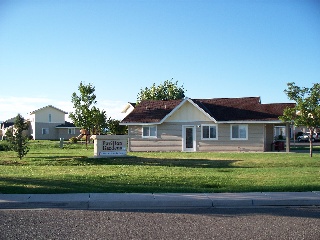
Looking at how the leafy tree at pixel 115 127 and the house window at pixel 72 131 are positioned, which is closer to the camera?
the leafy tree at pixel 115 127

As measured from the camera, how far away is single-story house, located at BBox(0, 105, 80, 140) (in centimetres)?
7325

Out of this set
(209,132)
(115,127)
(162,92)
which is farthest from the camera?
(162,92)

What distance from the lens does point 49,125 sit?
74812 mm

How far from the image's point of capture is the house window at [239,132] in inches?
1297

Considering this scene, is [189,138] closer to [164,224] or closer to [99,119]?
[99,119]

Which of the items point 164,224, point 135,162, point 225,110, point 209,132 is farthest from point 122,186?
point 225,110

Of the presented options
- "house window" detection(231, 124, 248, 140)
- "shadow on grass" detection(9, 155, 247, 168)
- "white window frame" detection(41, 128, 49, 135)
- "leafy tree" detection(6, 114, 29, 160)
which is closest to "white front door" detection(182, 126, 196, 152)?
"house window" detection(231, 124, 248, 140)

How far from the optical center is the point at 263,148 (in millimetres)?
32281

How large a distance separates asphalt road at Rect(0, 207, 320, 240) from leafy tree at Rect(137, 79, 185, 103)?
171 ft

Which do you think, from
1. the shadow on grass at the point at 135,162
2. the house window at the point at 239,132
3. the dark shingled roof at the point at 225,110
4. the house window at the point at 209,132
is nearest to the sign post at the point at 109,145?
the shadow on grass at the point at 135,162

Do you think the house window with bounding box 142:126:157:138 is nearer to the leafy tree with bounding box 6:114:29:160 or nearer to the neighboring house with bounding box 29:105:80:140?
the leafy tree with bounding box 6:114:29:160

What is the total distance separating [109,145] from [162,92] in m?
39.3

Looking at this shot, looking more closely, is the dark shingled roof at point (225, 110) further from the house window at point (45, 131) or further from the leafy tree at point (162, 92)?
the house window at point (45, 131)

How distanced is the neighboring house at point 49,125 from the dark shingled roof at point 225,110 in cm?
3964
